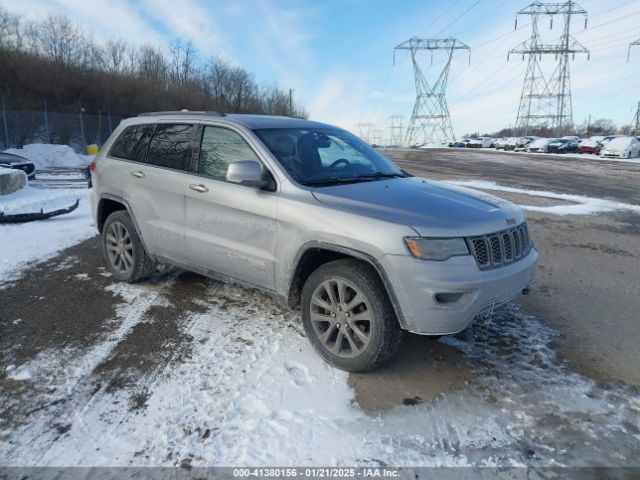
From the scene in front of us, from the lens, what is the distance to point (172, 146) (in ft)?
15.3

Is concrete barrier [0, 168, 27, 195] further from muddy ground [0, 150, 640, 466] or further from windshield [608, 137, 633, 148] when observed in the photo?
windshield [608, 137, 633, 148]

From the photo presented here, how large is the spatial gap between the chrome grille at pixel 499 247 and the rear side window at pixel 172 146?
108 inches

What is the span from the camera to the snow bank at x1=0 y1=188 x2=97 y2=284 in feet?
19.8

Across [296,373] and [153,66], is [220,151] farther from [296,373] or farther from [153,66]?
[153,66]

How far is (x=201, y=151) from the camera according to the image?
4.38 m

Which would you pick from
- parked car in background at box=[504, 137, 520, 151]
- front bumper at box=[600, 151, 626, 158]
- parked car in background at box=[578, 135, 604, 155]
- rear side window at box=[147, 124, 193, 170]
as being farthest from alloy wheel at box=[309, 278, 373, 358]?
parked car in background at box=[504, 137, 520, 151]

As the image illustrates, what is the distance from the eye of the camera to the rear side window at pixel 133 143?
498 centimetres

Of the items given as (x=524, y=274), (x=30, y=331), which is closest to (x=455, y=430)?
(x=524, y=274)

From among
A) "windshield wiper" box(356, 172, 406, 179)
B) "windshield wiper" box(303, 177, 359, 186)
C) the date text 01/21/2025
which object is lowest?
the date text 01/21/2025

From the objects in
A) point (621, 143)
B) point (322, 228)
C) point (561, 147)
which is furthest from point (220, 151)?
point (561, 147)

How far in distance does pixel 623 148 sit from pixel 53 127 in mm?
41555

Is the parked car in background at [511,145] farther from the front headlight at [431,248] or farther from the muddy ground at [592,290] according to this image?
the front headlight at [431,248]

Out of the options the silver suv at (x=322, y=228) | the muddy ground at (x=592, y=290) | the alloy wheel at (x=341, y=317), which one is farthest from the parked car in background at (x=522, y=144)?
the alloy wheel at (x=341, y=317)

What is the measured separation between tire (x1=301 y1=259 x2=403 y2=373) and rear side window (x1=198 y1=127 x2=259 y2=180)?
50.7 inches
